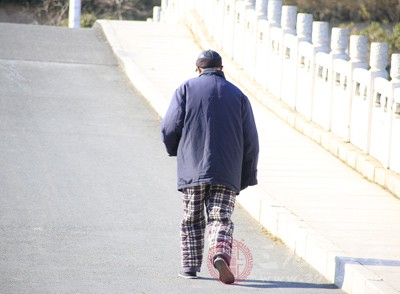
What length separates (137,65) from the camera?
65.1 ft

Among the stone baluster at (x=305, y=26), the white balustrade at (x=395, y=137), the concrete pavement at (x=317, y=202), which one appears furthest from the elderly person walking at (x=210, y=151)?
the stone baluster at (x=305, y=26)

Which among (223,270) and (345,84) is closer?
(223,270)

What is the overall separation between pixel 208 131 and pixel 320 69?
24.1 ft

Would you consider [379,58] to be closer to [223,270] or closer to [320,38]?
[320,38]

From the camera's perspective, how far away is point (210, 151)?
327 inches

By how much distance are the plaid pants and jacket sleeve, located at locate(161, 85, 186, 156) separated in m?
0.40

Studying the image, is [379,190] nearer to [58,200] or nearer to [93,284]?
[58,200]

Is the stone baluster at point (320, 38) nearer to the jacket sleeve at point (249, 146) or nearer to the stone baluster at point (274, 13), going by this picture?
the stone baluster at point (274, 13)

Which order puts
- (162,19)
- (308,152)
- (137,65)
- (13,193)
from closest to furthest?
(13,193)
(308,152)
(137,65)
(162,19)

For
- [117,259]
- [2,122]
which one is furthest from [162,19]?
[117,259]

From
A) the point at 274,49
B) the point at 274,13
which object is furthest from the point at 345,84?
the point at 274,13

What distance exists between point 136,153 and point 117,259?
4958 mm

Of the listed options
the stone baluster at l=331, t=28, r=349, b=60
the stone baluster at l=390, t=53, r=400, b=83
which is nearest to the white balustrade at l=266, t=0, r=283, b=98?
the stone baluster at l=331, t=28, r=349, b=60

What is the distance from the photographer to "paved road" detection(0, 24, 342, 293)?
27.8ft
